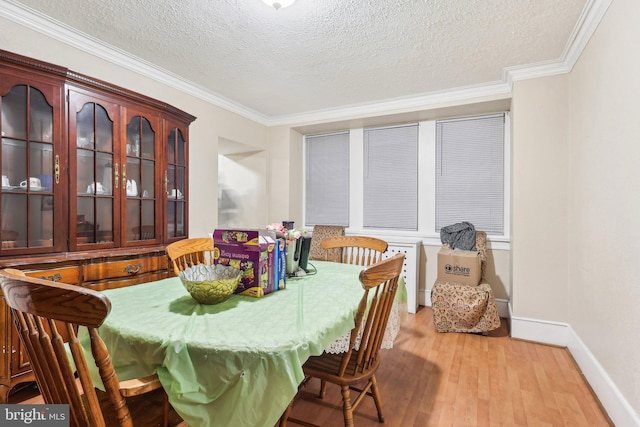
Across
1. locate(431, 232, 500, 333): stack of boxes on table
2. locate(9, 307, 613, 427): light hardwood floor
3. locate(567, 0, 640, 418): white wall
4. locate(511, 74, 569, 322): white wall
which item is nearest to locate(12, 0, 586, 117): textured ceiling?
locate(511, 74, 569, 322): white wall

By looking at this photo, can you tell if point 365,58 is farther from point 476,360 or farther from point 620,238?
point 476,360

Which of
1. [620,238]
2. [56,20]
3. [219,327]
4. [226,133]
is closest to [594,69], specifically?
[620,238]

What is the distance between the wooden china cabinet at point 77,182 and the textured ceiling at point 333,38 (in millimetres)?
487

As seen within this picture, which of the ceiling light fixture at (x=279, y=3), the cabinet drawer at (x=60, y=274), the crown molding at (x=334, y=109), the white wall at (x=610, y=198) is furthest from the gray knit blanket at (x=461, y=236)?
the cabinet drawer at (x=60, y=274)

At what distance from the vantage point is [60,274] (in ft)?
6.52

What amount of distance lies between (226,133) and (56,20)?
6.13ft

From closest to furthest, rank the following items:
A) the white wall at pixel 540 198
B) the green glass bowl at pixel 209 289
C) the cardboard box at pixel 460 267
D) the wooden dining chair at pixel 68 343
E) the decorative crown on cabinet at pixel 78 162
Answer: the wooden dining chair at pixel 68 343 < the green glass bowl at pixel 209 289 < the decorative crown on cabinet at pixel 78 162 < the white wall at pixel 540 198 < the cardboard box at pixel 460 267

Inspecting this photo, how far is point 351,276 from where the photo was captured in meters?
1.91

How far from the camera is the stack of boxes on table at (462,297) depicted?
3.03 m

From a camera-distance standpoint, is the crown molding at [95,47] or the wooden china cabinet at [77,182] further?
the crown molding at [95,47]

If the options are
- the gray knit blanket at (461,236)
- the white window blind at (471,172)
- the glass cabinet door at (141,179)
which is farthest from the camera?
the white window blind at (471,172)

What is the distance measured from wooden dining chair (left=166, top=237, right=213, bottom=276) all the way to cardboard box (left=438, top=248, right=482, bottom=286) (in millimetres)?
2337

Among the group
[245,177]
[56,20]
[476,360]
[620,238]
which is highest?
[56,20]

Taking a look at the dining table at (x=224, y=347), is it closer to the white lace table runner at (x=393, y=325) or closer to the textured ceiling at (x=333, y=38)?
the white lace table runner at (x=393, y=325)
